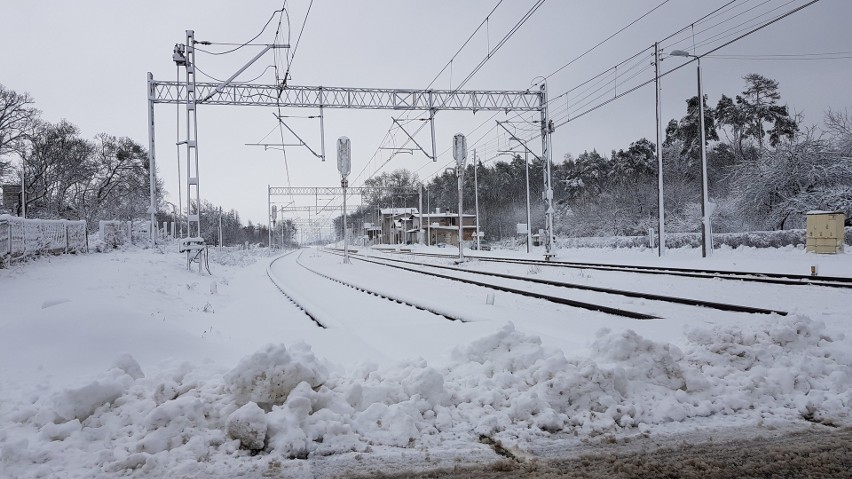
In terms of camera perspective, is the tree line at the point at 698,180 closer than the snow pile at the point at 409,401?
No

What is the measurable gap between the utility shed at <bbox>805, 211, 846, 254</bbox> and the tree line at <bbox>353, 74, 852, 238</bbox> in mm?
3891

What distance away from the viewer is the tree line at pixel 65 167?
144 ft

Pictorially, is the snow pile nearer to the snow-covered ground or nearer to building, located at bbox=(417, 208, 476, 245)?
the snow-covered ground

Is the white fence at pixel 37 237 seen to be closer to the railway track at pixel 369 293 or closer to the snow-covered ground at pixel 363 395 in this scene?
the railway track at pixel 369 293

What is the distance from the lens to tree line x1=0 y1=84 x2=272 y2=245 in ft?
144

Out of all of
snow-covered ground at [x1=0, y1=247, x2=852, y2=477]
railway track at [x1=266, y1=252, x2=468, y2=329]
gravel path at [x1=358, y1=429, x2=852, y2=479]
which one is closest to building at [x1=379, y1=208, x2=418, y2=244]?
railway track at [x1=266, y1=252, x2=468, y2=329]

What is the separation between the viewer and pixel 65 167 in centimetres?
4925

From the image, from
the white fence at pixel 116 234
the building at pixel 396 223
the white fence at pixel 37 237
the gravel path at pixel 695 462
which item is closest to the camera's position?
the gravel path at pixel 695 462

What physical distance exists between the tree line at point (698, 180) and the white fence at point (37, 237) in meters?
26.5

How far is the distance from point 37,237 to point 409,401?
17.2 meters

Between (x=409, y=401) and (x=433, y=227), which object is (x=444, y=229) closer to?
(x=433, y=227)

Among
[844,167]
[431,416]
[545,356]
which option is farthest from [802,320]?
[844,167]

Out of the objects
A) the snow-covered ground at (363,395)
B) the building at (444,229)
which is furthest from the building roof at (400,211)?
the snow-covered ground at (363,395)

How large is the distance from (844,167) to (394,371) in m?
36.3
